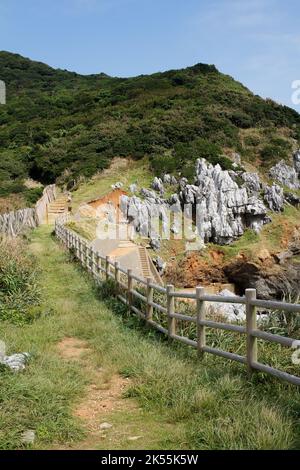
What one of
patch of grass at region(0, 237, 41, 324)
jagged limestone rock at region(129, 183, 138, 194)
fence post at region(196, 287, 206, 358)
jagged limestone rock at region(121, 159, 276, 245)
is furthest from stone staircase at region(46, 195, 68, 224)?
fence post at region(196, 287, 206, 358)

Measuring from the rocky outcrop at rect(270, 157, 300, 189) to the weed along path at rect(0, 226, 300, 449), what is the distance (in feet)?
109

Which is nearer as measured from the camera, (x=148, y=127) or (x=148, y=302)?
(x=148, y=302)

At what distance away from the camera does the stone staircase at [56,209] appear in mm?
33688

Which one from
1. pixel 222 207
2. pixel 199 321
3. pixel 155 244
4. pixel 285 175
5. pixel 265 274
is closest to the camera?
pixel 199 321

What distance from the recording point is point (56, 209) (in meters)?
34.5

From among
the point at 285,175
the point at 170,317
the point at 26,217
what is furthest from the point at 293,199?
the point at 170,317

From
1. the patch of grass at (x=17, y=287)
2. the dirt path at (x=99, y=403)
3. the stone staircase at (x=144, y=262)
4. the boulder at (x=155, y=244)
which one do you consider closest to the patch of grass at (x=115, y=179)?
the boulder at (x=155, y=244)

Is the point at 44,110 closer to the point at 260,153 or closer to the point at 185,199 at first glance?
the point at 260,153

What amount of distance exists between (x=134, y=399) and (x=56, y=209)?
29304 millimetres

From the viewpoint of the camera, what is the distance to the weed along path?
182 inches

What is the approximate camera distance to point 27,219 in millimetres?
28906

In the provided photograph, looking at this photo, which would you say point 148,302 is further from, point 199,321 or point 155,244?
point 155,244

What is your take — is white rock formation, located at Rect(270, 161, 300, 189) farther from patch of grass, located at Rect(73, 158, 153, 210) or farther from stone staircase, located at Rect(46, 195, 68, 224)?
stone staircase, located at Rect(46, 195, 68, 224)
